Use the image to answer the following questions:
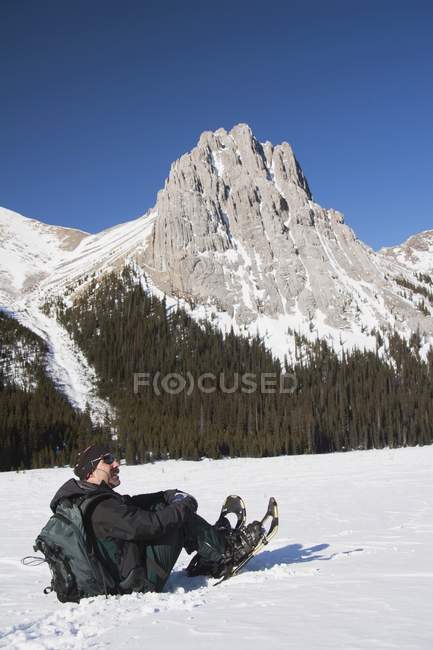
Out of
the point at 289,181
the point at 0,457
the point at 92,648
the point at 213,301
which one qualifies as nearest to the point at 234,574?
the point at 92,648

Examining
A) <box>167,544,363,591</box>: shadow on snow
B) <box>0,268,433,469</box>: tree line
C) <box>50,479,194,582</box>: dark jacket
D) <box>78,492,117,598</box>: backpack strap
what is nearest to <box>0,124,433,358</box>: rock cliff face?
<box>0,268,433,469</box>: tree line

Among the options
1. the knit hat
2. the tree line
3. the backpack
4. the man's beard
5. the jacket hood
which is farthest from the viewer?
the tree line

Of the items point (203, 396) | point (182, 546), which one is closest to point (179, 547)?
point (182, 546)

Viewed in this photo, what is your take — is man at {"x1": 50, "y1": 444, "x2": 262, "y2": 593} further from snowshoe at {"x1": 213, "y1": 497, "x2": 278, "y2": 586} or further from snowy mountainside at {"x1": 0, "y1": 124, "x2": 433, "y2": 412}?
snowy mountainside at {"x1": 0, "y1": 124, "x2": 433, "y2": 412}

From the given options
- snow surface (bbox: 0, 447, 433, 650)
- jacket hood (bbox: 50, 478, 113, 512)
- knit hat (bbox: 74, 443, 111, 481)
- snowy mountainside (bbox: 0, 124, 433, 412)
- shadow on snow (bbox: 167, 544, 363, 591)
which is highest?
snowy mountainside (bbox: 0, 124, 433, 412)

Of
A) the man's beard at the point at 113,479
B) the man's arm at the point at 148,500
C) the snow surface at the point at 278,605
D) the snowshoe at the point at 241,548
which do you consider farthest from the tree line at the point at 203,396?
the man's beard at the point at 113,479

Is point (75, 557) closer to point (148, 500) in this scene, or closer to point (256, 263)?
point (148, 500)

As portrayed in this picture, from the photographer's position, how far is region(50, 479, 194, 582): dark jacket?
19.9ft

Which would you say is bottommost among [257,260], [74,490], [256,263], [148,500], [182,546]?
[182,546]

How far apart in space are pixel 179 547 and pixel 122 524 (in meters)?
1.00

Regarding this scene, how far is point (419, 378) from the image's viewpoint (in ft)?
342

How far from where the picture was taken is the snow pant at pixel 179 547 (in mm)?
6332

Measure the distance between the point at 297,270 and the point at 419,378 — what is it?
43.1 m

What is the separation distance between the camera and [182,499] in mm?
6609
